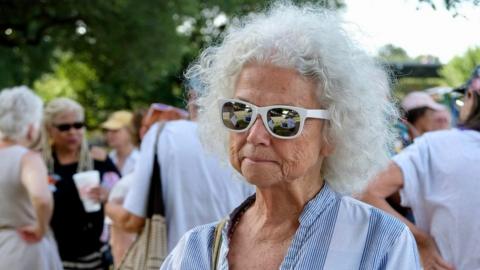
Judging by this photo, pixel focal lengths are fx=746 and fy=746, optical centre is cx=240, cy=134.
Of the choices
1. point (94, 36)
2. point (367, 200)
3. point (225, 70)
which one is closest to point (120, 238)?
point (367, 200)

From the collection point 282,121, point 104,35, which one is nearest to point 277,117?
point 282,121

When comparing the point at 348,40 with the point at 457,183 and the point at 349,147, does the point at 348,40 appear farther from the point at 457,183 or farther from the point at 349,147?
the point at 457,183

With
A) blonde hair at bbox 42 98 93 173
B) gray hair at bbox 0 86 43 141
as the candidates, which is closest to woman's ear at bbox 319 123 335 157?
gray hair at bbox 0 86 43 141

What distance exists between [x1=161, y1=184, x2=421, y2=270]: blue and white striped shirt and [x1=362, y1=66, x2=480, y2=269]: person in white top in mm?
1241

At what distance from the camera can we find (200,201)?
4098 mm

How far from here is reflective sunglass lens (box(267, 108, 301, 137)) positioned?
1952 mm

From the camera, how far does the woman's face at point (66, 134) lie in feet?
17.6

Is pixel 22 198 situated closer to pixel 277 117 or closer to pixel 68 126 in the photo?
pixel 68 126

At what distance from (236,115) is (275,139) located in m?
0.14

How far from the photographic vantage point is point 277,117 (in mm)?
1954

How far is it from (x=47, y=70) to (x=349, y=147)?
14.8 meters

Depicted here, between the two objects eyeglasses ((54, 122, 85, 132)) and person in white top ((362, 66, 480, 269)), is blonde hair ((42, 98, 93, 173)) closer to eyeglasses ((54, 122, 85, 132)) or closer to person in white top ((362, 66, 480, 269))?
eyeglasses ((54, 122, 85, 132))

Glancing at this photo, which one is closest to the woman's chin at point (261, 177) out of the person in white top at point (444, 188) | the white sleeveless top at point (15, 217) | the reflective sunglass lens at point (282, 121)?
the reflective sunglass lens at point (282, 121)

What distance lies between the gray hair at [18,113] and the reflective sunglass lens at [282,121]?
2.90 metres
